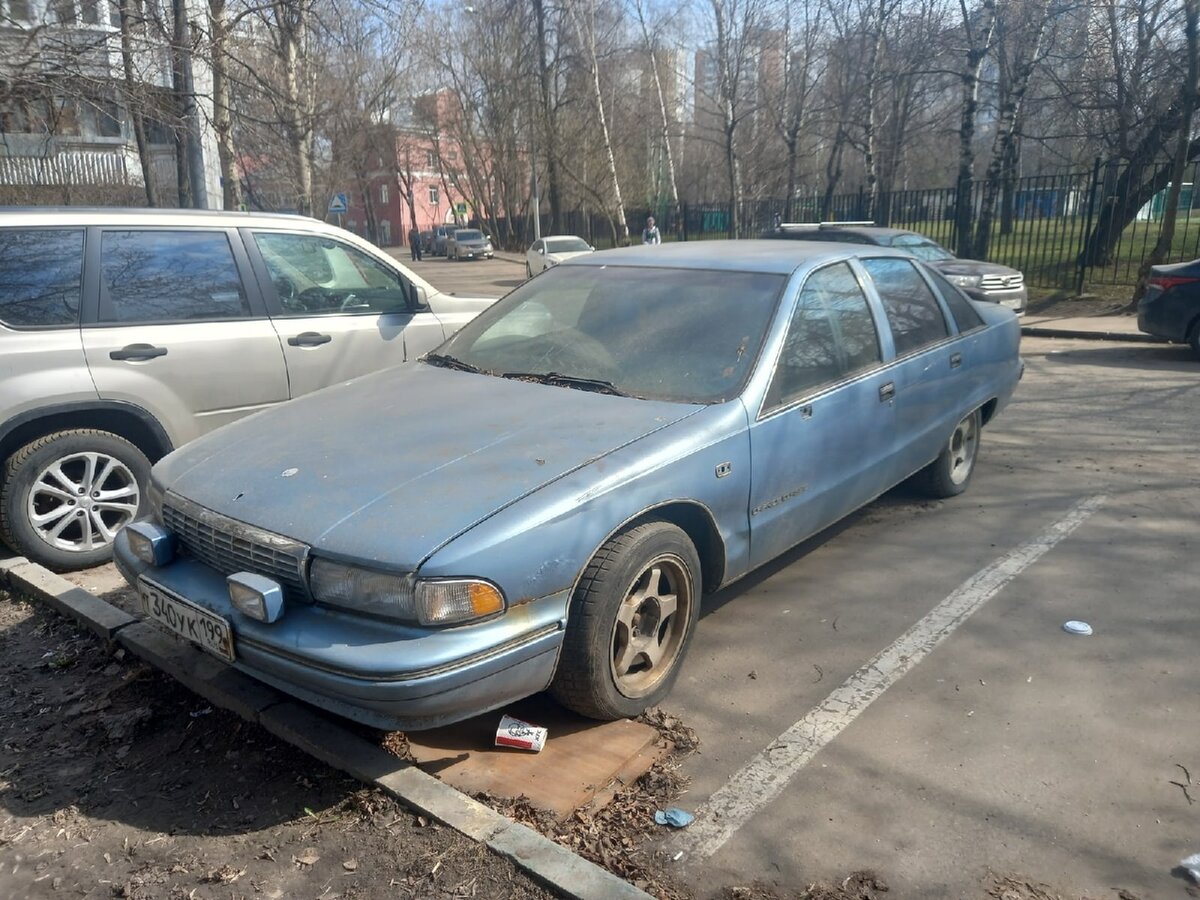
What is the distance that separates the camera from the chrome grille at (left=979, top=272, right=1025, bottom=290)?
13.7 m

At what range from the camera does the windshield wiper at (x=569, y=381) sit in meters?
3.79

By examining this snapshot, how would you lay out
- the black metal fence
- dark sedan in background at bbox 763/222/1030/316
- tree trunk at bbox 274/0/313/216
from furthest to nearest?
1. the black metal fence
2. dark sedan in background at bbox 763/222/1030/316
3. tree trunk at bbox 274/0/313/216

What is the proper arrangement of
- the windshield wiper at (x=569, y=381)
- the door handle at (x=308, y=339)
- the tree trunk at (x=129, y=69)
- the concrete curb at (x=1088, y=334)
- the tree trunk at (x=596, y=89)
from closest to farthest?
1. the windshield wiper at (x=569, y=381)
2. the door handle at (x=308, y=339)
3. the tree trunk at (x=129, y=69)
4. the concrete curb at (x=1088, y=334)
5. the tree trunk at (x=596, y=89)

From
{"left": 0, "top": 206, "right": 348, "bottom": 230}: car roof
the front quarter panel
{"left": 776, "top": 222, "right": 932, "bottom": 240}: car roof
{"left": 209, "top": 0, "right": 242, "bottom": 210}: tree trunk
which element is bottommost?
the front quarter panel

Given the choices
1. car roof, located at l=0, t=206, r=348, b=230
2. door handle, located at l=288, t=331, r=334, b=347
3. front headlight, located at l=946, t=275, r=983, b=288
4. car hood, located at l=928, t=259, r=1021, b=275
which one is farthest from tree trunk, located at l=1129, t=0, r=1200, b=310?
car roof, located at l=0, t=206, r=348, b=230

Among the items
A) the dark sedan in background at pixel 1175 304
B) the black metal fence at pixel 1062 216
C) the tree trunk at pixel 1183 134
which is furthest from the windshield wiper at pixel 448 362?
the black metal fence at pixel 1062 216

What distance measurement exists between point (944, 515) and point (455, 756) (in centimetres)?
353

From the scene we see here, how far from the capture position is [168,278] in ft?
16.7

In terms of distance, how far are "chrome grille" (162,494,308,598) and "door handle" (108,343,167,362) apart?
1844 mm

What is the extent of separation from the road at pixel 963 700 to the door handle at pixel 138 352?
3223 millimetres

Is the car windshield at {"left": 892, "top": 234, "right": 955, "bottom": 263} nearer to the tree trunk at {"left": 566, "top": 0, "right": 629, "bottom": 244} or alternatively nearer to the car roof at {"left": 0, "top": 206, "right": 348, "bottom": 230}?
the car roof at {"left": 0, "top": 206, "right": 348, "bottom": 230}

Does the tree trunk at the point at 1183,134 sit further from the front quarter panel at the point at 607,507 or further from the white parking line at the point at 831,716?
the front quarter panel at the point at 607,507

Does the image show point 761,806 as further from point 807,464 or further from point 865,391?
point 865,391

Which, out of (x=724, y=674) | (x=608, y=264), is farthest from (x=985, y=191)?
(x=724, y=674)
